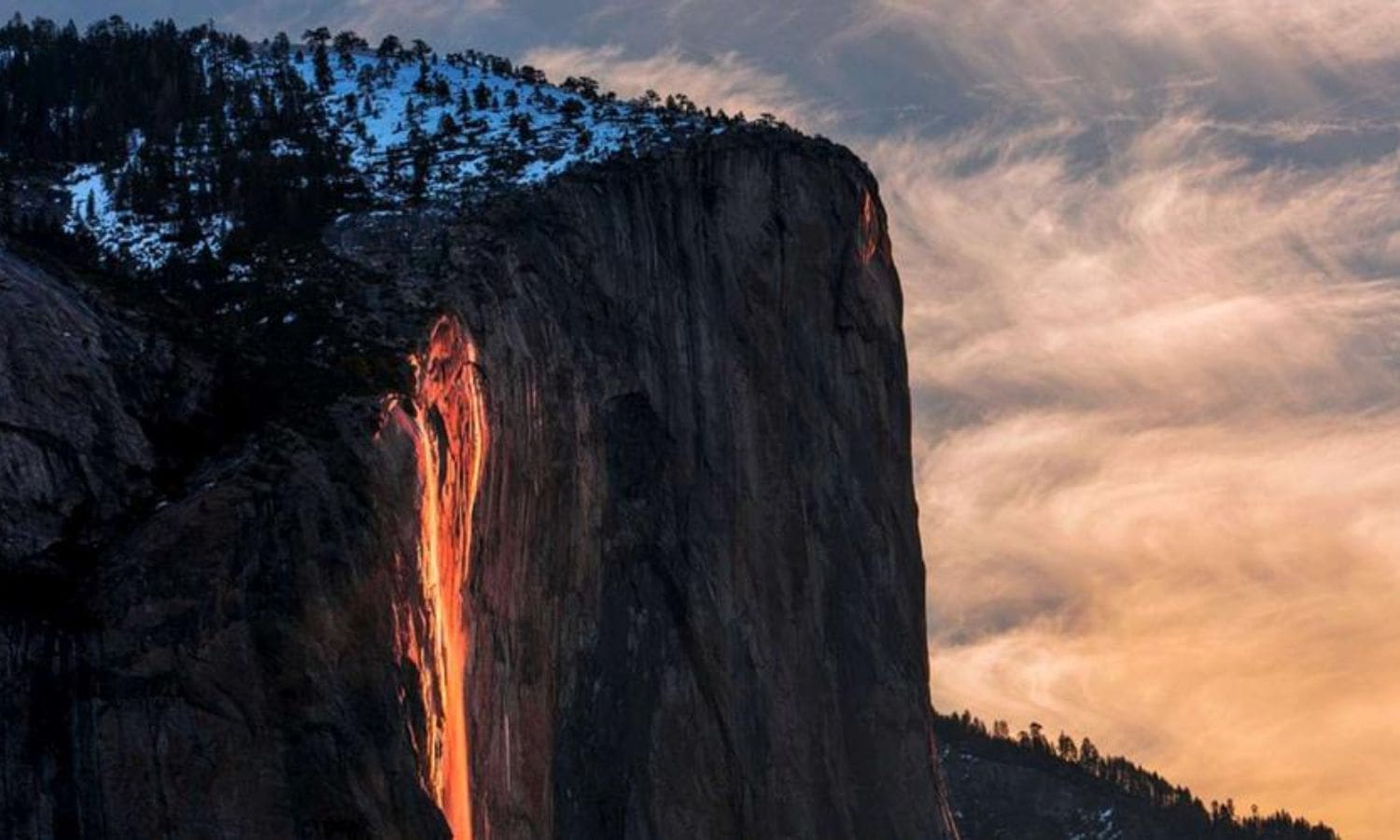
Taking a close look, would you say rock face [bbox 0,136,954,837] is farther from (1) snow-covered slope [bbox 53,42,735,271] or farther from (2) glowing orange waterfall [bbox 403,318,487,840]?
→ (1) snow-covered slope [bbox 53,42,735,271]

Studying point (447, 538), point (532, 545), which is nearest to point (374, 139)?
point (532, 545)

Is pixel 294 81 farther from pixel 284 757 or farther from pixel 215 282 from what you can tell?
pixel 284 757

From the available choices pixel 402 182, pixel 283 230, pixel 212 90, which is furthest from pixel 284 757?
pixel 212 90

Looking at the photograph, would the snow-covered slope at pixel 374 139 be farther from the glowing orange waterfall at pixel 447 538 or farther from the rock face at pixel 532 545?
the glowing orange waterfall at pixel 447 538

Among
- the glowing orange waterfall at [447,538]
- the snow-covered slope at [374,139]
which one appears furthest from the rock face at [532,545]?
the snow-covered slope at [374,139]

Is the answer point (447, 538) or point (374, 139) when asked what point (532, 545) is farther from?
point (374, 139)

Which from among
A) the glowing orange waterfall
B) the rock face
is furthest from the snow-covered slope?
the glowing orange waterfall
